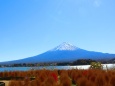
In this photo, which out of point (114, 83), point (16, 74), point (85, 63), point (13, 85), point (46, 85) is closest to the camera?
point (46, 85)

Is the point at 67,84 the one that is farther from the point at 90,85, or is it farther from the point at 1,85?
the point at 1,85

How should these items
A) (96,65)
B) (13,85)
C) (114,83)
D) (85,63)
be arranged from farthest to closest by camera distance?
(85,63) < (96,65) < (114,83) < (13,85)

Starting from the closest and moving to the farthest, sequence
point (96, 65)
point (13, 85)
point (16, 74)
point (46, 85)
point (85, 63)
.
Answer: point (46, 85)
point (13, 85)
point (16, 74)
point (96, 65)
point (85, 63)

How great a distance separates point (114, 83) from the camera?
15781 millimetres

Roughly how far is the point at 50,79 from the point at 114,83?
9.61 feet

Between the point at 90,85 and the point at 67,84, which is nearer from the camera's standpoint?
the point at 90,85

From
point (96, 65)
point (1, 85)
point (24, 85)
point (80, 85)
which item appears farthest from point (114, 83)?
point (96, 65)

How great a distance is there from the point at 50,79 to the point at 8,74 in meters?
9.96

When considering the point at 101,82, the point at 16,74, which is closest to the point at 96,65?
the point at 16,74

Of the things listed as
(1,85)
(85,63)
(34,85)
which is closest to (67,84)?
(34,85)

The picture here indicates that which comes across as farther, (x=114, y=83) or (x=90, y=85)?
(x=114, y=83)

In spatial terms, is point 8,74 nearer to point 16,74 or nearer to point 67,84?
point 16,74

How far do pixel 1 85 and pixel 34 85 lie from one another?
2858 millimetres

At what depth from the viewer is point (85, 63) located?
149 m
